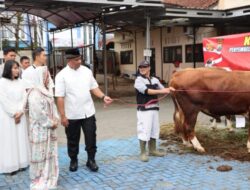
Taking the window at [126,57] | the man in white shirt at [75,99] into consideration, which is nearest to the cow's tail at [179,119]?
the man in white shirt at [75,99]

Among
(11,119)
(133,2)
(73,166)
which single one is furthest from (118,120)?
(11,119)

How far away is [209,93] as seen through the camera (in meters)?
6.65

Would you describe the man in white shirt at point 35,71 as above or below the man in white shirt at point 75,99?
above

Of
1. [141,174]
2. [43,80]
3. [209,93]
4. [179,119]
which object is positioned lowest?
[141,174]

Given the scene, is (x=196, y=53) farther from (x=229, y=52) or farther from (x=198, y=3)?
(x=229, y=52)

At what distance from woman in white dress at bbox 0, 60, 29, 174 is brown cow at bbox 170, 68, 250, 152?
2.67 metres

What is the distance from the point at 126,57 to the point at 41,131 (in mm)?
23294

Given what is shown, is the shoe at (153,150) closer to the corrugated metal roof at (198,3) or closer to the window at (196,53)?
the corrugated metal roof at (198,3)

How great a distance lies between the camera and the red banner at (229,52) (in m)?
7.87

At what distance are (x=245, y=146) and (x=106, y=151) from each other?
2446 millimetres

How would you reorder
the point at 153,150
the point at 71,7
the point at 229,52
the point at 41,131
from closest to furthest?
the point at 41,131 < the point at 153,150 < the point at 229,52 < the point at 71,7

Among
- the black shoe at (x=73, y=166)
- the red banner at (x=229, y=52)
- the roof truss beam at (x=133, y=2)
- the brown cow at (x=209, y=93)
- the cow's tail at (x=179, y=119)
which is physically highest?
the roof truss beam at (x=133, y=2)

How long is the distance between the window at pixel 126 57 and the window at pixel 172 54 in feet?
14.7

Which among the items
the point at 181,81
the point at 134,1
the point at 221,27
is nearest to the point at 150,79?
the point at 181,81
